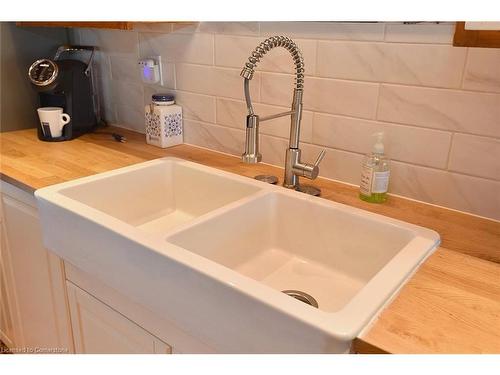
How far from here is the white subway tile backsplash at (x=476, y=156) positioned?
0.98 metres

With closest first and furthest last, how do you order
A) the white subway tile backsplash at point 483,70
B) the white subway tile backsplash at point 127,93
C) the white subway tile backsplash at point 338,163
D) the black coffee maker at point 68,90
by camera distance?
the white subway tile backsplash at point 483,70 < the white subway tile backsplash at point 338,163 < the black coffee maker at point 68,90 < the white subway tile backsplash at point 127,93

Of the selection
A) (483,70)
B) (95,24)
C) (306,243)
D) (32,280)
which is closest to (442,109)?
(483,70)

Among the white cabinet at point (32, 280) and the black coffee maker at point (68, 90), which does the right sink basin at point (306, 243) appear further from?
the black coffee maker at point (68, 90)

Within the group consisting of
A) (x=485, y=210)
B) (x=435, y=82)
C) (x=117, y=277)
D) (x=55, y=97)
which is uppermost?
(x=435, y=82)

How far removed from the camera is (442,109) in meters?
1.02

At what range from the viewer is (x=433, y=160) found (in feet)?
3.49

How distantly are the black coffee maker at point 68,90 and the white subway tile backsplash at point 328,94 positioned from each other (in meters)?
Answer: 0.77

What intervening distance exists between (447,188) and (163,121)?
0.92m

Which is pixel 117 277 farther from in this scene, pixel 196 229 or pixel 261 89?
pixel 261 89

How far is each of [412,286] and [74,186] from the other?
0.85 metres

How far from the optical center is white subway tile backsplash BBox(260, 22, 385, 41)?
1068mm

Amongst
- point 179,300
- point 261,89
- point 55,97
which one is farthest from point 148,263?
point 55,97

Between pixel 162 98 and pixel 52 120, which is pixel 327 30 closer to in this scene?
pixel 162 98

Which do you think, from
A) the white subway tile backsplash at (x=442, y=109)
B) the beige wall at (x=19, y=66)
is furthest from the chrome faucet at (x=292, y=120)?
the beige wall at (x=19, y=66)
